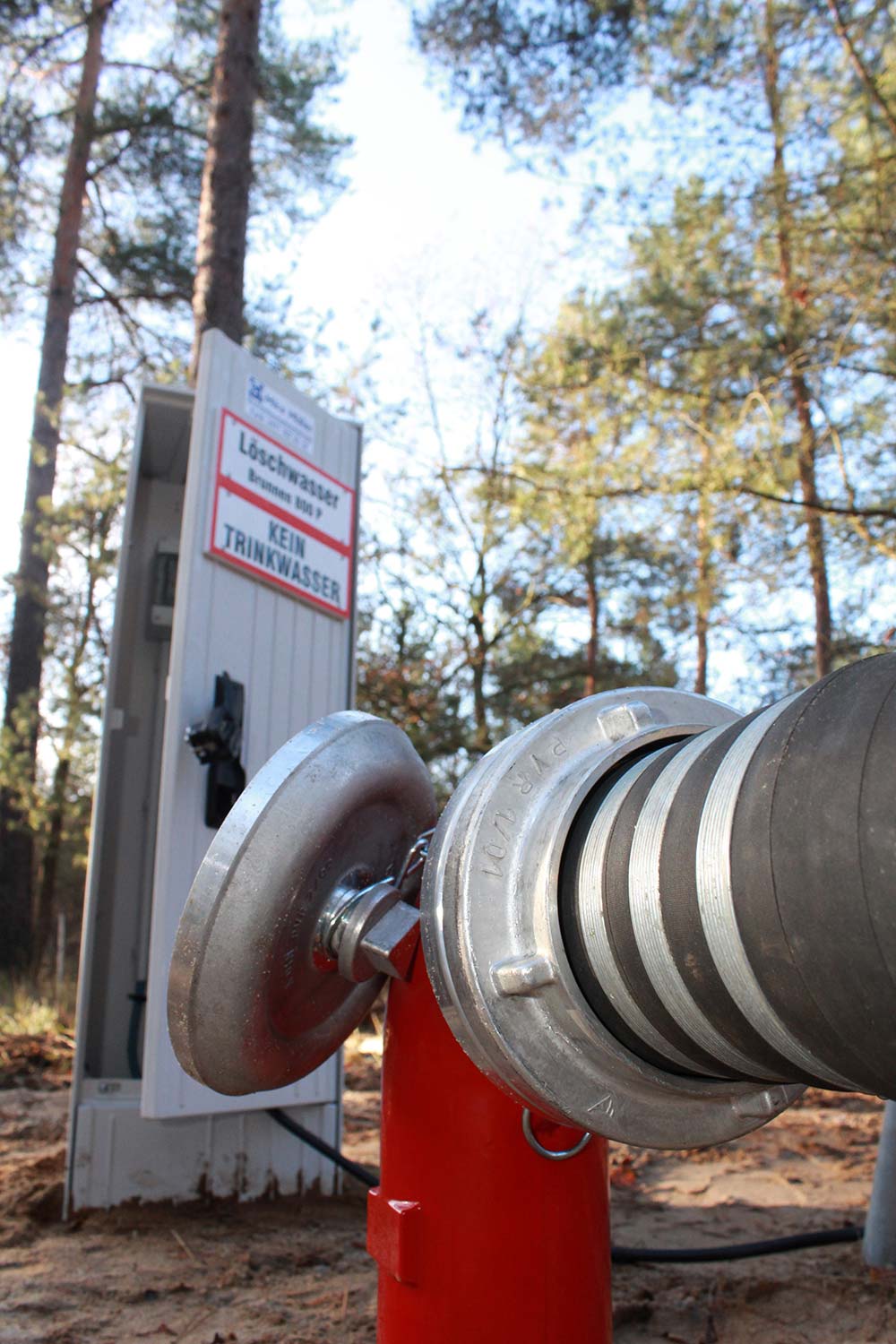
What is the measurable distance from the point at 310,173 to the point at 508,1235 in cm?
1389

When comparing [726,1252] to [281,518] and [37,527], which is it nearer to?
[281,518]

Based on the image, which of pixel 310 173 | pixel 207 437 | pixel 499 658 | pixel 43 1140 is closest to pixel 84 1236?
pixel 43 1140

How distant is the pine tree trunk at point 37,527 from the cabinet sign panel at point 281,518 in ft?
26.1

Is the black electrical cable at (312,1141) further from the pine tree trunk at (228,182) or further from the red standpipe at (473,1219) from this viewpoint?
the pine tree trunk at (228,182)

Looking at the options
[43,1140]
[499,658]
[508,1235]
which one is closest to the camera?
[508,1235]

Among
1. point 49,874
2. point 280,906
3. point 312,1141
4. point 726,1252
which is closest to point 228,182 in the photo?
point 312,1141

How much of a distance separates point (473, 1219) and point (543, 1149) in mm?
167

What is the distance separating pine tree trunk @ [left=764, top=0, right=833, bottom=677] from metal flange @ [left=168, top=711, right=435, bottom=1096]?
6398 mm

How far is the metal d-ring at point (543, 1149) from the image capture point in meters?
1.80

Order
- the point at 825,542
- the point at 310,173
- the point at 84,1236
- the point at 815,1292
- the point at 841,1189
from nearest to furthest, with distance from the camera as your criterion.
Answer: the point at 815,1292, the point at 84,1236, the point at 841,1189, the point at 825,542, the point at 310,173

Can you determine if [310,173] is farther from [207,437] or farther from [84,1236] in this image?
[84,1236]

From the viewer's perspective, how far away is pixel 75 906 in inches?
992

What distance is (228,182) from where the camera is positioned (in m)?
6.15

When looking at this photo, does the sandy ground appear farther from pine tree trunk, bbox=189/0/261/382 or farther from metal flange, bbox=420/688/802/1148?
pine tree trunk, bbox=189/0/261/382
